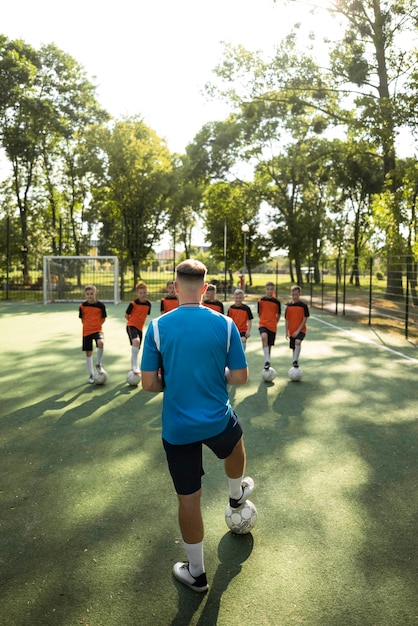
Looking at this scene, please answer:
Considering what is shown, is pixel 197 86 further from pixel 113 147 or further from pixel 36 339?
pixel 36 339

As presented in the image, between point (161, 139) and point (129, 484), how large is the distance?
141 feet

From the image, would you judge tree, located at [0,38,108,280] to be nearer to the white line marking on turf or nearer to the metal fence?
the metal fence

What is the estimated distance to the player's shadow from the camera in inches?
111

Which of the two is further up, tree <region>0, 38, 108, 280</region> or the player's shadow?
tree <region>0, 38, 108, 280</region>

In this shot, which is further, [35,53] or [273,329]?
[35,53]

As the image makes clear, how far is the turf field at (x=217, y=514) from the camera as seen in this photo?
2928mm

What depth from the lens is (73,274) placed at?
101ft

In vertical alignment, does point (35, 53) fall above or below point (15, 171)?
above

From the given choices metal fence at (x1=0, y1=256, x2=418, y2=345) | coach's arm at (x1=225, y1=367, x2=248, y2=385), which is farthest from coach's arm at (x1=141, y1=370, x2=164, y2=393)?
metal fence at (x1=0, y1=256, x2=418, y2=345)

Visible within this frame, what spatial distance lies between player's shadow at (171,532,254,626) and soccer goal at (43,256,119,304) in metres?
26.0

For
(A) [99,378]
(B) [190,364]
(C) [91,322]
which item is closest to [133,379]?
(A) [99,378]

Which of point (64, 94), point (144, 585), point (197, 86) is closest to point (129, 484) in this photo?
point (144, 585)

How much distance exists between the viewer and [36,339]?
44.8ft

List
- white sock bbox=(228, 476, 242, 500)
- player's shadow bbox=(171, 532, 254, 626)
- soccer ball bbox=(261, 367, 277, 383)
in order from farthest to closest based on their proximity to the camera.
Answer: soccer ball bbox=(261, 367, 277, 383) < white sock bbox=(228, 476, 242, 500) < player's shadow bbox=(171, 532, 254, 626)
